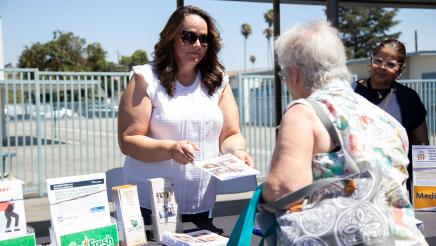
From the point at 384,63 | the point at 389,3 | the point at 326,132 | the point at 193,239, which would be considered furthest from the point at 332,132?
the point at 389,3

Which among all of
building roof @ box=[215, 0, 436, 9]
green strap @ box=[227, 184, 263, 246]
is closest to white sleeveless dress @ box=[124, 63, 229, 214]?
green strap @ box=[227, 184, 263, 246]

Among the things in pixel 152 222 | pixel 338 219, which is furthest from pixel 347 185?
pixel 152 222

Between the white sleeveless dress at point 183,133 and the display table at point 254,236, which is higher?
the white sleeveless dress at point 183,133

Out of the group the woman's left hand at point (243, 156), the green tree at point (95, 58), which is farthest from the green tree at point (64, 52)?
the woman's left hand at point (243, 156)

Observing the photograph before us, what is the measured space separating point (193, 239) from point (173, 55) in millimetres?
752

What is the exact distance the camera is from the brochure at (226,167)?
5.65ft

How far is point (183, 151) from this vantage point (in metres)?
1.79

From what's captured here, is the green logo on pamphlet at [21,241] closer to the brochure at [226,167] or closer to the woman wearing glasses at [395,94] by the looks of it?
the brochure at [226,167]

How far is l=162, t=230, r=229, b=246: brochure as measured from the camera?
1.71 meters

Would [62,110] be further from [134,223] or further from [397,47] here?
[134,223]

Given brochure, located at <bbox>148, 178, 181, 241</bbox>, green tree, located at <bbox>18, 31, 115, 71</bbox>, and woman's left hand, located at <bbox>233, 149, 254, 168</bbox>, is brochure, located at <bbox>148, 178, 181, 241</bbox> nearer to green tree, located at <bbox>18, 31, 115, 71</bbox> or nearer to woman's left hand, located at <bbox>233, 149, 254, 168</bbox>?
woman's left hand, located at <bbox>233, 149, 254, 168</bbox>

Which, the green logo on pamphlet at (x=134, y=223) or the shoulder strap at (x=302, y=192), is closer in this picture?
the shoulder strap at (x=302, y=192)

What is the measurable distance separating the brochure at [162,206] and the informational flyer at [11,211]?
0.45 m

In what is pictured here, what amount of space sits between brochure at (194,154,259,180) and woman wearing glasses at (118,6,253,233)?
0.08 m
